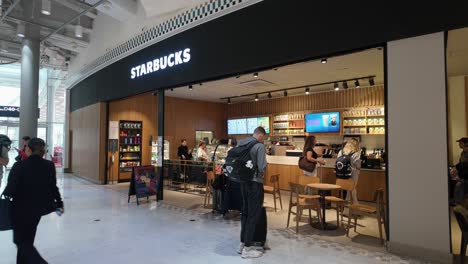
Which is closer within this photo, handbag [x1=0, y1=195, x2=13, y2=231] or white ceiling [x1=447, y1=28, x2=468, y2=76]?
handbag [x1=0, y1=195, x2=13, y2=231]

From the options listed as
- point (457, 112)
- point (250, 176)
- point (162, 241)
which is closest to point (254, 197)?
point (250, 176)

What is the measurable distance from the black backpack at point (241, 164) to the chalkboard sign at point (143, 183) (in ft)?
12.5

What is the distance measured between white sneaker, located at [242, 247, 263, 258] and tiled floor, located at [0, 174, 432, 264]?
0.26 feet

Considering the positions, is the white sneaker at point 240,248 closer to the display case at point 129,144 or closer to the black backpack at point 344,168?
the black backpack at point 344,168

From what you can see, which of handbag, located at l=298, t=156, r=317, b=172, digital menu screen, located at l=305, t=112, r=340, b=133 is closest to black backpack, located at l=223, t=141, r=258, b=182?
handbag, located at l=298, t=156, r=317, b=172

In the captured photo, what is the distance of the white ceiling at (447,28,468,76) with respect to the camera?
175 inches

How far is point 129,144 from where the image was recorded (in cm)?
1066

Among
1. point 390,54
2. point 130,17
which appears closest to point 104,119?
point 130,17

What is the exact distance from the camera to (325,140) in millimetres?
9703

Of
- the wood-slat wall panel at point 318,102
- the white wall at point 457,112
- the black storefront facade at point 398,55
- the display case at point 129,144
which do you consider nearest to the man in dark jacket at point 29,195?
the black storefront facade at point 398,55

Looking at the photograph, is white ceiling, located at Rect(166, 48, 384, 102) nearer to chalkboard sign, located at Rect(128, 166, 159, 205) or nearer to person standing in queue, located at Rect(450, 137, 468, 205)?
person standing in queue, located at Rect(450, 137, 468, 205)

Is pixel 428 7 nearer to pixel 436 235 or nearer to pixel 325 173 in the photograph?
pixel 436 235

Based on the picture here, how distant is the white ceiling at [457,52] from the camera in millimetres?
4435

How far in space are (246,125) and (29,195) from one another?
29.9 ft
